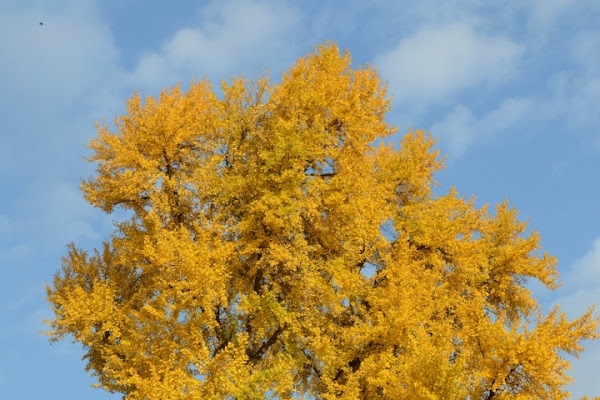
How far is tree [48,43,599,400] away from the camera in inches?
610

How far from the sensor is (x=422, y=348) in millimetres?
14211

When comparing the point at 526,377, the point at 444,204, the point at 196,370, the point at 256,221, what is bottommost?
the point at 526,377

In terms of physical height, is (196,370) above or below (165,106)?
below

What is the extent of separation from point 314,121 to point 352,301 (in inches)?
260

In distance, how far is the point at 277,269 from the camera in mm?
18797

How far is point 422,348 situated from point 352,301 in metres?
5.96

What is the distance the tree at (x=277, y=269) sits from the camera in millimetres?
15500

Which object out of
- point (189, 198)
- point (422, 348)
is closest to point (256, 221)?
point (189, 198)

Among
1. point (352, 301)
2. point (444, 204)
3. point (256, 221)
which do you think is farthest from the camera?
point (444, 204)

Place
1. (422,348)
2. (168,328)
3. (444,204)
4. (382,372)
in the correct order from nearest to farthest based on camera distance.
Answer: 1. (422,348)
2. (382,372)
3. (168,328)
4. (444,204)

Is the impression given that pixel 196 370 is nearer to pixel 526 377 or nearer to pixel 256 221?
pixel 256 221

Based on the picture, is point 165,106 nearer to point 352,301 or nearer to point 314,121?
point 314,121

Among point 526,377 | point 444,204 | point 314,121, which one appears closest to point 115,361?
point 314,121

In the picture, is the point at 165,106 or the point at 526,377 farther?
the point at 165,106
